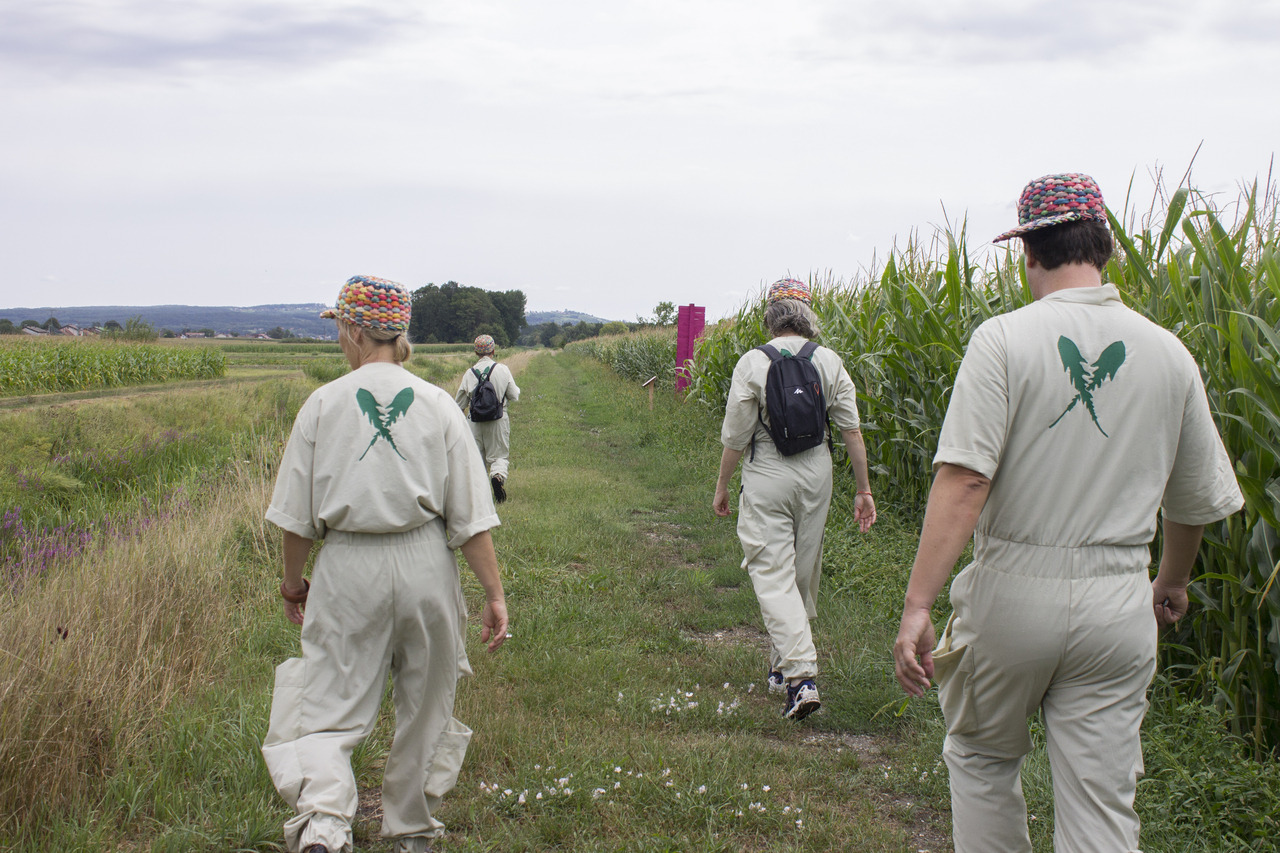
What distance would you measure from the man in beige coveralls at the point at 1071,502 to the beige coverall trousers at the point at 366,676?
149 cm

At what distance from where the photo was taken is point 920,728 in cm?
397

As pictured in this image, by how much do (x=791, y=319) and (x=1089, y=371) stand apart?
2617 mm

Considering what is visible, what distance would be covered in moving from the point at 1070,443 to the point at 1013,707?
2.19 ft

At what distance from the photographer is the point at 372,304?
2.80 meters

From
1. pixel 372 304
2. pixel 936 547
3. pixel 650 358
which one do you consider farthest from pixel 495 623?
pixel 650 358

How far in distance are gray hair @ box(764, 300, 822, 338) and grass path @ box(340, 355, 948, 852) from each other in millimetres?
1836

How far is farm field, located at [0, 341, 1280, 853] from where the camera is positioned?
302 centimetres

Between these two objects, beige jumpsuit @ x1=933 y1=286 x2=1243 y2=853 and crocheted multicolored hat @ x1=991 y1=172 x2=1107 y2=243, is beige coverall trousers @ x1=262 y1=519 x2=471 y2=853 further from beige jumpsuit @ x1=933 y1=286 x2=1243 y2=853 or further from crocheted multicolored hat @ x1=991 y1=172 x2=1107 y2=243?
crocheted multicolored hat @ x1=991 y1=172 x2=1107 y2=243

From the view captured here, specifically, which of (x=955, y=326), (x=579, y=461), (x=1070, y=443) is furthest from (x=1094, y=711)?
(x=579, y=461)

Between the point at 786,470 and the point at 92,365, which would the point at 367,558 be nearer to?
the point at 786,470

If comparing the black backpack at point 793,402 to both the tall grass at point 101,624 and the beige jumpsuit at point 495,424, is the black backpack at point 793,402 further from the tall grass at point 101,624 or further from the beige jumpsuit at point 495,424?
the beige jumpsuit at point 495,424

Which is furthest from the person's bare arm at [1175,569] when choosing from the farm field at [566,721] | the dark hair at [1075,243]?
the farm field at [566,721]

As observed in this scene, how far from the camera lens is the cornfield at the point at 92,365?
77.7 ft

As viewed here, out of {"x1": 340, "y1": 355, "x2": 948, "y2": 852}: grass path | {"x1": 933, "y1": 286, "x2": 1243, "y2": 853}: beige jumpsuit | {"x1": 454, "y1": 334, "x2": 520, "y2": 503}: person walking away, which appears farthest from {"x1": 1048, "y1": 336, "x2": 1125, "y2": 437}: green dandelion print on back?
{"x1": 454, "y1": 334, "x2": 520, "y2": 503}: person walking away
